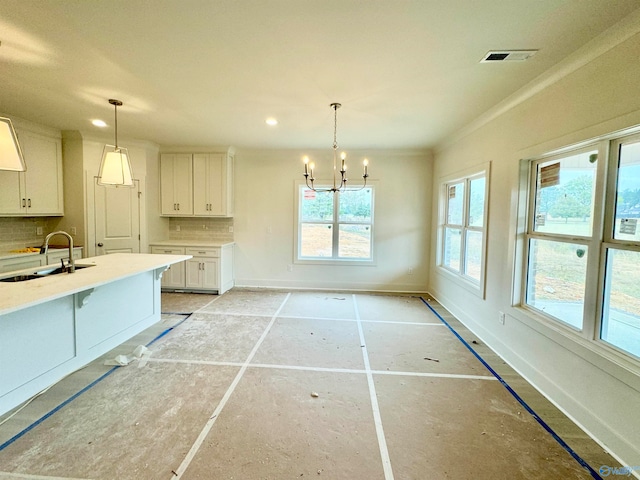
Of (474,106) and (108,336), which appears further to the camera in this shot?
(474,106)

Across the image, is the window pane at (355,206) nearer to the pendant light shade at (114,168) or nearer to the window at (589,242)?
the window at (589,242)

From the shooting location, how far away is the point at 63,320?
233 cm

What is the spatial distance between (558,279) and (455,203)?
7.67 feet

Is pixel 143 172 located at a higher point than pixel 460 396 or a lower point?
higher

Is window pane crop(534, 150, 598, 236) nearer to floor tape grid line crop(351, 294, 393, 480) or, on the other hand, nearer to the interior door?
floor tape grid line crop(351, 294, 393, 480)

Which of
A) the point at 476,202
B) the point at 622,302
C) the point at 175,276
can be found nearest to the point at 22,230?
the point at 175,276

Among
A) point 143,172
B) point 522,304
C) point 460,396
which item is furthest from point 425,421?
point 143,172

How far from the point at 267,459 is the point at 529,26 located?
10.1 ft

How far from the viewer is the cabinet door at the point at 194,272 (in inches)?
201

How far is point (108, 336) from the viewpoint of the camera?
2.80 m

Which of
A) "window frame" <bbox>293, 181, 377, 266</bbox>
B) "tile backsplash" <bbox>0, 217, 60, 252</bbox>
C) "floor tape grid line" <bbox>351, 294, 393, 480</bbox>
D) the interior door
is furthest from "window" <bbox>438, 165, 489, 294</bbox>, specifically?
"tile backsplash" <bbox>0, 217, 60, 252</bbox>

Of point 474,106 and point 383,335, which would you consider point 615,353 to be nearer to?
point 383,335

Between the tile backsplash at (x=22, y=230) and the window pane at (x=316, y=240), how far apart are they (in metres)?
3.95

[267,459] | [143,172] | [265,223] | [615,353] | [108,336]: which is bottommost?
[267,459]
